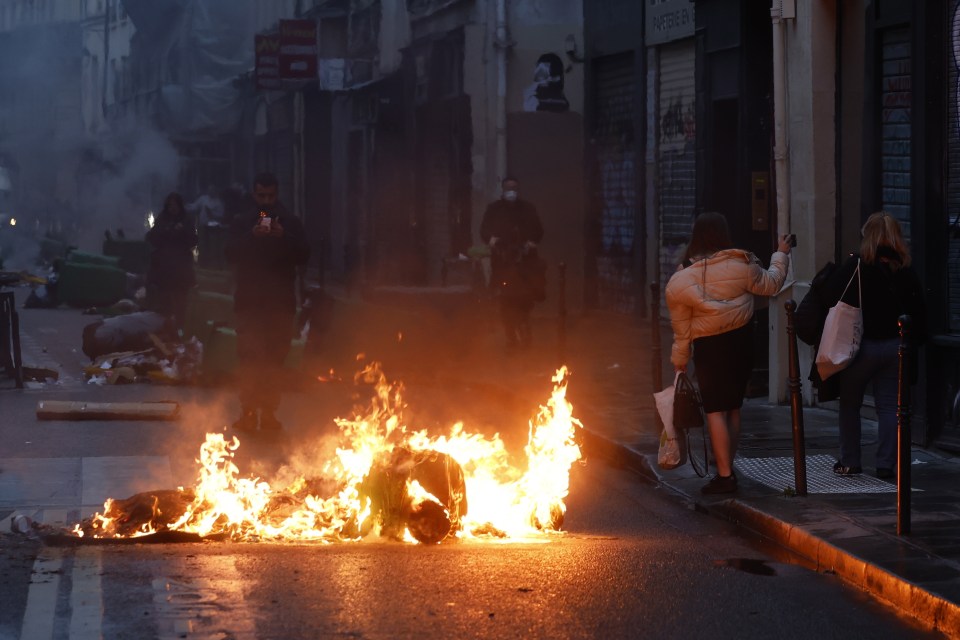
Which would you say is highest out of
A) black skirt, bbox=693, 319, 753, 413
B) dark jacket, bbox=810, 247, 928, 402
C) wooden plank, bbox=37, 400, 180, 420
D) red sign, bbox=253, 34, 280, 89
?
red sign, bbox=253, 34, 280, 89

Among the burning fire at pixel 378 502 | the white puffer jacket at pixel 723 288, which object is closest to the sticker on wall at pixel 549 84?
the white puffer jacket at pixel 723 288

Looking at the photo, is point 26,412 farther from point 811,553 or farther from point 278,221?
point 811,553

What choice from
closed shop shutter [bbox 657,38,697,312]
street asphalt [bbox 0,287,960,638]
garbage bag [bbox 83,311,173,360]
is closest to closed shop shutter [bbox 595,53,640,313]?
street asphalt [bbox 0,287,960,638]

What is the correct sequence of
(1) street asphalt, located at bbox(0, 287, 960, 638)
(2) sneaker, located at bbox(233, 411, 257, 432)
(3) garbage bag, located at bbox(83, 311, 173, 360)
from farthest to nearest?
(3) garbage bag, located at bbox(83, 311, 173, 360) → (2) sneaker, located at bbox(233, 411, 257, 432) → (1) street asphalt, located at bbox(0, 287, 960, 638)

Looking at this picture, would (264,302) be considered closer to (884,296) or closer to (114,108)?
(884,296)

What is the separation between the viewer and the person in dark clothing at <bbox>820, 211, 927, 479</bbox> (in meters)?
9.22

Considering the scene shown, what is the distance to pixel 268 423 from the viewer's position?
11977 millimetres

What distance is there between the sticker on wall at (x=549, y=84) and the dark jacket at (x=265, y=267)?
34.3 feet

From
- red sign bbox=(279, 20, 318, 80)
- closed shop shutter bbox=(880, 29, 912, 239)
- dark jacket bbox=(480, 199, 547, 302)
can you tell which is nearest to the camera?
closed shop shutter bbox=(880, 29, 912, 239)

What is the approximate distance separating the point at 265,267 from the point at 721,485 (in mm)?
4278

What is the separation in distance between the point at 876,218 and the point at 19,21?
63693mm

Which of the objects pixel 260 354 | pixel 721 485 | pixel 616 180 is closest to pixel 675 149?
pixel 616 180

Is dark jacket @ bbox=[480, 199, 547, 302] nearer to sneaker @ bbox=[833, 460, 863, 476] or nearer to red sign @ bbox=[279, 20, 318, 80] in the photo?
sneaker @ bbox=[833, 460, 863, 476]

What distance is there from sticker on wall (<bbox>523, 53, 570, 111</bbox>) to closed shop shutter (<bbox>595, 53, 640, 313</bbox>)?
525mm
